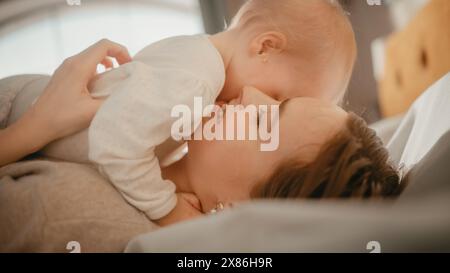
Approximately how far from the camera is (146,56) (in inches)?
26.1

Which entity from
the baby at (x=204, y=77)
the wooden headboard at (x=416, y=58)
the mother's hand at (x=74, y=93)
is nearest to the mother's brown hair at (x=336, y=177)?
the baby at (x=204, y=77)

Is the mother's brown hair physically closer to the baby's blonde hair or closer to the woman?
the woman

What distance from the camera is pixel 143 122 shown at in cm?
56

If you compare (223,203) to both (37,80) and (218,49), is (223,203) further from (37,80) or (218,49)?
(37,80)

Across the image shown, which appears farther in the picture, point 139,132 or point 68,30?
point 68,30

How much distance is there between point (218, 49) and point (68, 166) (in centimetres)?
30

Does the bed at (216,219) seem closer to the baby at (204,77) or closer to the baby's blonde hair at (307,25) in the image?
the baby at (204,77)

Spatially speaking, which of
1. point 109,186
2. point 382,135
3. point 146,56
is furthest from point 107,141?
point 382,135

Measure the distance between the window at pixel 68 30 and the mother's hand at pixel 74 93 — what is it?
2cm

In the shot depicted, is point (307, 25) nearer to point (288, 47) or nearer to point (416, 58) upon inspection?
point (288, 47)

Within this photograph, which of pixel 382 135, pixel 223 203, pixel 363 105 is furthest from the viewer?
pixel 382 135

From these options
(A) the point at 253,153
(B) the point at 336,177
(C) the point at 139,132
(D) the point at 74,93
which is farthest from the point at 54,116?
(B) the point at 336,177

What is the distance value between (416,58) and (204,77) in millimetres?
758

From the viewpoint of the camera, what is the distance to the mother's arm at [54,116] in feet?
2.00
